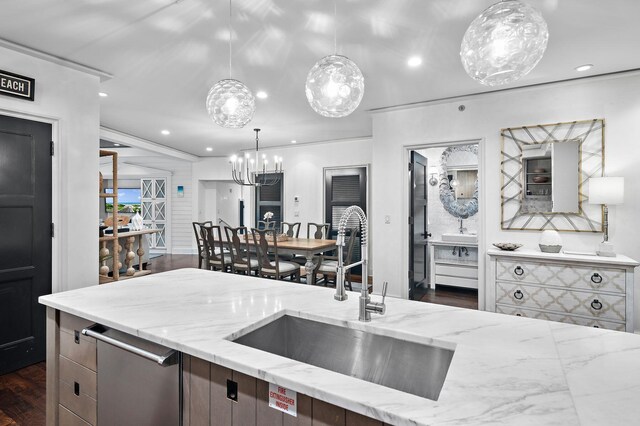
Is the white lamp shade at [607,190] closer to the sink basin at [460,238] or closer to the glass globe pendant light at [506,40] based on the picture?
the sink basin at [460,238]

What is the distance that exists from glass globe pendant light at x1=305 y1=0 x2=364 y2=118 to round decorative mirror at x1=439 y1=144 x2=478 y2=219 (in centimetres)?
404

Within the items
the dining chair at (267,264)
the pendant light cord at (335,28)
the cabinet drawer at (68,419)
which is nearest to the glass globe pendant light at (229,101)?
the pendant light cord at (335,28)

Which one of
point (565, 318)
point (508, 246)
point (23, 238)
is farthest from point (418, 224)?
point (23, 238)

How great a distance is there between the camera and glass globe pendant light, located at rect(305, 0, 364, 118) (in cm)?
166

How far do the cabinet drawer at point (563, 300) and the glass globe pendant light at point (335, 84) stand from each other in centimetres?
265

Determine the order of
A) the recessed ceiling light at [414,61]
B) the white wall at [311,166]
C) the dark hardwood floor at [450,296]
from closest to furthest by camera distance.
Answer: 1. the recessed ceiling light at [414,61]
2. the dark hardwood floor at [450,296]
3. the white wall at [311,166]

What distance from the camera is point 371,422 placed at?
84 cm

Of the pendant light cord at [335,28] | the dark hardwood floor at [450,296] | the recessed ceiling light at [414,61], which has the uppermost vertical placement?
the recessed ceiling light at [414,61]

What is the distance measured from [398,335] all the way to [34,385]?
2897mm

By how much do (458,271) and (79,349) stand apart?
475 centimetres

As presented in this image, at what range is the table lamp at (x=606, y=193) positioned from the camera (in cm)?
306

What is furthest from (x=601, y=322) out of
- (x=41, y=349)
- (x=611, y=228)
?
(x=41, y=349)

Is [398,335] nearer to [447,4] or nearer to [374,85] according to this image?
[447,4]

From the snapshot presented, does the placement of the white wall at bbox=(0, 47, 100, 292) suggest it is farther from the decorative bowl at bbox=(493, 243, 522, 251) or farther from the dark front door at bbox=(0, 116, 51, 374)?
the decorative bowl at bbox=(493, 243, 522, 251)
